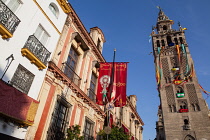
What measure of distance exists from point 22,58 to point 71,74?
424 cm

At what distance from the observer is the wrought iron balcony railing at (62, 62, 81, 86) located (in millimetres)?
10985

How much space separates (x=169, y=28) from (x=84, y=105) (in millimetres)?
52220

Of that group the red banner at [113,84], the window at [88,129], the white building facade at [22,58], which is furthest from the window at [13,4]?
the window at [88,129]

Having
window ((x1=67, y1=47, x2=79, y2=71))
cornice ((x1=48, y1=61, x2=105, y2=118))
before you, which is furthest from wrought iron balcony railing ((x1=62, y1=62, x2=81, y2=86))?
cornice ((x1=48, y1=61, x2=105, y2=118))

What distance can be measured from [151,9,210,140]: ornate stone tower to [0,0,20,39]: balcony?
1429 inches

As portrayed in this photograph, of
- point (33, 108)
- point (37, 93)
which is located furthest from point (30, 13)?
point (33, 108)

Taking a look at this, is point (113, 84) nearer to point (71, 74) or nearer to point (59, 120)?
point (71, 74)

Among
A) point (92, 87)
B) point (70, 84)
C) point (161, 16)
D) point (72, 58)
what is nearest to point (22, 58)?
point (70, 84)

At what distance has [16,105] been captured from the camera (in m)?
6.83

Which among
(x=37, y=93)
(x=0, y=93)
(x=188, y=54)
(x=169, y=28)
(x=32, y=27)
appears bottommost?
(x=0, y=93)

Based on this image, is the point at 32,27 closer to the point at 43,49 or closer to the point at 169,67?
the point at 43,49

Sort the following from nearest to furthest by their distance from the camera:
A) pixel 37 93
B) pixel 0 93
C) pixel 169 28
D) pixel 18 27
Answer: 1. pixel 0 93
2. pixel 18 27
3. pixel 37 93
4. pixel 169 28

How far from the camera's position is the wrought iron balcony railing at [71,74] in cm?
1099

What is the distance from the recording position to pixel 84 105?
11961 mm
